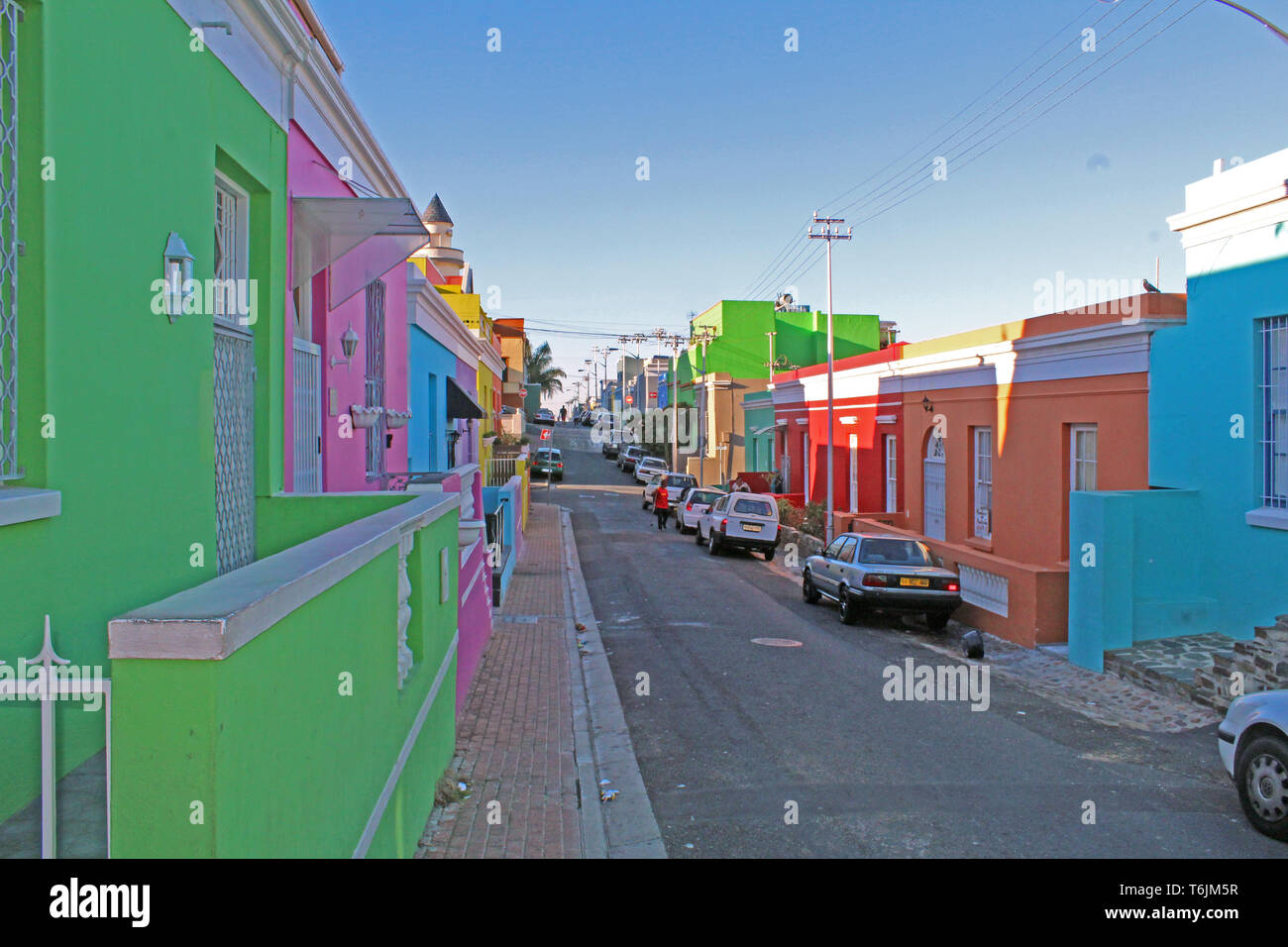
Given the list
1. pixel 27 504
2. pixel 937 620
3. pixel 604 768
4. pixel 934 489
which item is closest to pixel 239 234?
pixel 27 504

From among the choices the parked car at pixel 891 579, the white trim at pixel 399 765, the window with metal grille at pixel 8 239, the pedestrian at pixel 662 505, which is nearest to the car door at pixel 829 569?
the parked car at pixel 891 579

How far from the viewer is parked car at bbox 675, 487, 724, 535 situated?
29.2 m

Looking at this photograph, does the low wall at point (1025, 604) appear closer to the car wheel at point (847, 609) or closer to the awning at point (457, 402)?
the car wheel at point (847, 609)

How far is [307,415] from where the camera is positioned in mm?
8898

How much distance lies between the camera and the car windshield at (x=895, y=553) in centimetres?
1570

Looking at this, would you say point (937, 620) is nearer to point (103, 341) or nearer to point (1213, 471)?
point (1213, 471)

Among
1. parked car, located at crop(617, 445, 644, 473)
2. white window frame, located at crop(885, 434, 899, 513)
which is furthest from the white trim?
parked car, located at crop(617, 445, 644, 473)

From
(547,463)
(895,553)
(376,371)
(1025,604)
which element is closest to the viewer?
(376,371)

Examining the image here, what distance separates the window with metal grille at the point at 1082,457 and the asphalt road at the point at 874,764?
409 cm

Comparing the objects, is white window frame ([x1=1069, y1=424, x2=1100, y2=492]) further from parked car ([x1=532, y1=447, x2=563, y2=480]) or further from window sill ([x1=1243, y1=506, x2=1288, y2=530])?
parked car ([x1=532, y1=447, x2=563, y2=480])

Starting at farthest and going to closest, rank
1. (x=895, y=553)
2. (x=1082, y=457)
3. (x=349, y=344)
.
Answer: (x=1082, y=457) → (x=895, y=553) → (x=349, y=344)

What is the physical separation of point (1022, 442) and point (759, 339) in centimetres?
3719
